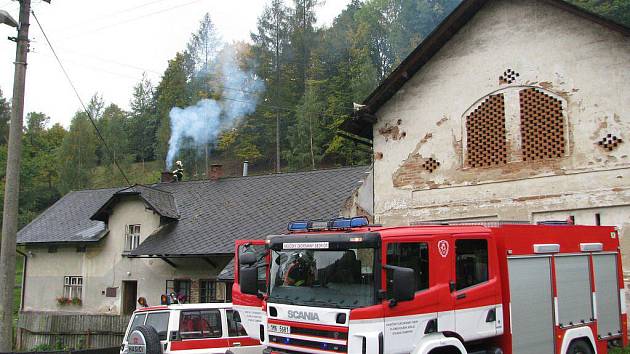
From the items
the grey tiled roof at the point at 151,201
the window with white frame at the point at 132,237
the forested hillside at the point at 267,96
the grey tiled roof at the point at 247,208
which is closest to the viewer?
the grey tiled roof at the point at 247,208

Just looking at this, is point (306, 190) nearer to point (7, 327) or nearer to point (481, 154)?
point (481, 154)

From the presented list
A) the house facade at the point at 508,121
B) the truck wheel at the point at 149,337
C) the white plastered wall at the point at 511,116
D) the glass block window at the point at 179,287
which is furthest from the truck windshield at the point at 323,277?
the glass block window at the point at 179,287

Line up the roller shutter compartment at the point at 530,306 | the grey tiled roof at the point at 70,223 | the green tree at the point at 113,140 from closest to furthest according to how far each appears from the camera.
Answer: the roller shutter compartment at the point at 530,306 < the grey tiled roof at the point at 70,223 < the green tree at the point at 113,140

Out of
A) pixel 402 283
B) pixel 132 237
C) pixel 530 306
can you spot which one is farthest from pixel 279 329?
pixel 132 237

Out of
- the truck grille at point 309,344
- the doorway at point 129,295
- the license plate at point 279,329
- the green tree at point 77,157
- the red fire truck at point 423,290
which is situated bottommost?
the doorway at point 129,295

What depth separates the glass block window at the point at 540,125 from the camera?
539 inches

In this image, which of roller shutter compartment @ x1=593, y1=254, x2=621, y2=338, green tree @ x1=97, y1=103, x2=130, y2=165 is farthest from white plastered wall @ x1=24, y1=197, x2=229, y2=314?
green tree @ x1=97, y1=103, x2=130, y2=165

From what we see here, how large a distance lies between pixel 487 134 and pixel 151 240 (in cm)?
1501

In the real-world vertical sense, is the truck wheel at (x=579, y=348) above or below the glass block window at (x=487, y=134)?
below

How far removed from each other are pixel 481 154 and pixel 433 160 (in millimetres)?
1259

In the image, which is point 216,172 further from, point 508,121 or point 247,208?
point 508,121

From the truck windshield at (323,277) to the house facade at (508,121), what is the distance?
7.26m

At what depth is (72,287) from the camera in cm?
2711

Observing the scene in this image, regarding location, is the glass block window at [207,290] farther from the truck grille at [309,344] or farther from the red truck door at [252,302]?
the truck grille at [309,344]
